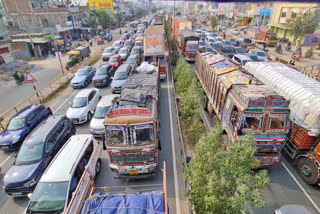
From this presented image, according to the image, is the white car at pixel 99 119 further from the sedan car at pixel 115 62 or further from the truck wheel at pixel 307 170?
the sedan car at pixel 115 62

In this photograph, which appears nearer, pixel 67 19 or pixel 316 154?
pixel 316 154

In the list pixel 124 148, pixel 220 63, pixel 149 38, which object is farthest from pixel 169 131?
pixel 149 38

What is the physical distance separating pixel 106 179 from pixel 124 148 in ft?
7.50

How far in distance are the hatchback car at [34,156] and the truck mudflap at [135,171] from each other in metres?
3.07

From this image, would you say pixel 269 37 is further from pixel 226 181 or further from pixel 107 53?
pixel 226 181

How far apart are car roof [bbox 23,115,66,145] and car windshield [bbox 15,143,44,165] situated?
0.59 feet

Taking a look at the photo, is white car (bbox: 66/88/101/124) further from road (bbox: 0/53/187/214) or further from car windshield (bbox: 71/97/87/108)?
road (bbox: 0/53/187/214)

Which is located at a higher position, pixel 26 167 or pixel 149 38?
pixel 149 38

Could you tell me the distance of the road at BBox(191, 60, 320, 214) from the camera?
22.6 ft

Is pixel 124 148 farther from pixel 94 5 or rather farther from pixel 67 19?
pixel 94 5

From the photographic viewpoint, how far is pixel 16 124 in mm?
10297

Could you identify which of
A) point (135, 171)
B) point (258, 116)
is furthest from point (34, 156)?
point (258, 116)

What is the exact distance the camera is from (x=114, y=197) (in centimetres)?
471

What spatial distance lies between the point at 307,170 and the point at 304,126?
1835 mm
